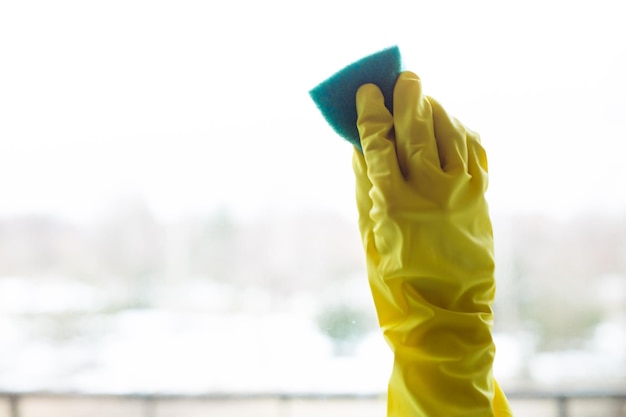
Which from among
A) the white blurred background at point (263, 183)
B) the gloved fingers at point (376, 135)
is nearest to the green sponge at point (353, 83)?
the gloved fingers at point (376, 135)

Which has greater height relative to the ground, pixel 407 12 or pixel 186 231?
pixel 407 12

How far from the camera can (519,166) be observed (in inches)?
45.6

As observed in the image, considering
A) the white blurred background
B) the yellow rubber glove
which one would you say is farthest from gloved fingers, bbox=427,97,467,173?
the white blurred background

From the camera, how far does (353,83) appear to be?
77cm

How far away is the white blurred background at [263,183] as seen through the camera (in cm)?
115

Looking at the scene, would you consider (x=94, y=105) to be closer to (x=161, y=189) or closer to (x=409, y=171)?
(x=161, y=189)

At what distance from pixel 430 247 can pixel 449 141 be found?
16 centimetres

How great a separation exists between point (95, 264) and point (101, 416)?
0.36 m

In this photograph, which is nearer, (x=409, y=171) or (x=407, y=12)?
(x=409, y=171)

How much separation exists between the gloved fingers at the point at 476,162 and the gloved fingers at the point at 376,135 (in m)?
0.12

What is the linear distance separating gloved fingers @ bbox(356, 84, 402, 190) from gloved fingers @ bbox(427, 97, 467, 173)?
0.07 m

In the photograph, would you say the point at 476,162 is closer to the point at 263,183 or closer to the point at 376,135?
the point at 376,135

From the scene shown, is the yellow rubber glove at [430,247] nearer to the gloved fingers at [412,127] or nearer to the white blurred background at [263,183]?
the gloved fingers at [412,127]

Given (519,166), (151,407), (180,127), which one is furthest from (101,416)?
(519,166)
